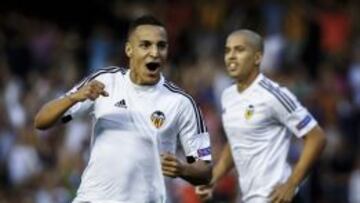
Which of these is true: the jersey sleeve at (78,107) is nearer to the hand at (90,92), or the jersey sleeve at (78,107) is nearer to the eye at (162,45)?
the hand at (90,92)

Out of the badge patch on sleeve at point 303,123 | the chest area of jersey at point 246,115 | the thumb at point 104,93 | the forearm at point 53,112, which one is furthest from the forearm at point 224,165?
the forearm at point 53,112

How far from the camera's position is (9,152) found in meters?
18.5

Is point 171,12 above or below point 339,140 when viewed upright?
above

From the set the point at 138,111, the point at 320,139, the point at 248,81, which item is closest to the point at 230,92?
the point at 248,81

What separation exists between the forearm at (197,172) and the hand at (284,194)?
1430 millimetres

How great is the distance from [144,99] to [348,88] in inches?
337

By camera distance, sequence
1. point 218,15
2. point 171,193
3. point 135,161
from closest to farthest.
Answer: point 135,161 → point 171,193 → point 218,15

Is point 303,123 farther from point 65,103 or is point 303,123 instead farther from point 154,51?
point 65,103

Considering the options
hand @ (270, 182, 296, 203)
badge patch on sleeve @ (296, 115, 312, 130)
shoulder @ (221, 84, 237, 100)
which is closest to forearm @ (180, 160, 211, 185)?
hand @ (270, 182, 296, 203)

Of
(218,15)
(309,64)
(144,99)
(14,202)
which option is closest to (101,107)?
(144,99)

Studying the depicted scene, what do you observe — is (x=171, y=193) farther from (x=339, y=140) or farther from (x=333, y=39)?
(x=333, y=39)

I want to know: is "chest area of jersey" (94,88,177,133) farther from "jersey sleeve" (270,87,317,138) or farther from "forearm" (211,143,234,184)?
"forearm" (211,143,234,184)

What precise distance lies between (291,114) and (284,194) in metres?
0.69

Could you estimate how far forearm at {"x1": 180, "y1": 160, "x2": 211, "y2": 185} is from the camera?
10.2m
